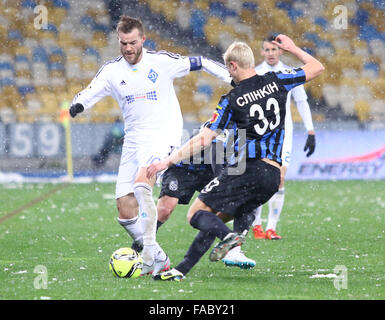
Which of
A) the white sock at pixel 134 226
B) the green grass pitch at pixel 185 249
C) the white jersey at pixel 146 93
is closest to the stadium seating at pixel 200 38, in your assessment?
the green grass pitch at pixel 185 249

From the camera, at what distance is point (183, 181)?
20.4 ft

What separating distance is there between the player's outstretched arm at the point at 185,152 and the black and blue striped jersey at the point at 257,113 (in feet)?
0.29

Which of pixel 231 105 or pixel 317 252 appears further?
pixel 317 252

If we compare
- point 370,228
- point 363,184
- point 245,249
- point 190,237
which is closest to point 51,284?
point 245,249

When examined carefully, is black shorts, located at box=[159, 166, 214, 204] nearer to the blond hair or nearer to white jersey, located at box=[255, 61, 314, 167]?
the blond hair

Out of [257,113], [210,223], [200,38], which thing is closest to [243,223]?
[210,223]

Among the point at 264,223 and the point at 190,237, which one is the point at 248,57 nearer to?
the point at 190,237

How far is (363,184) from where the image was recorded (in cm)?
1498

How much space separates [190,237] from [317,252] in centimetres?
175

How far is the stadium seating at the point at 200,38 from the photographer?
17531 mm

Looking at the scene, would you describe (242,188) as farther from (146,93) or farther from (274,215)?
(274,215)

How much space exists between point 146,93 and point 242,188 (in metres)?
1.36
